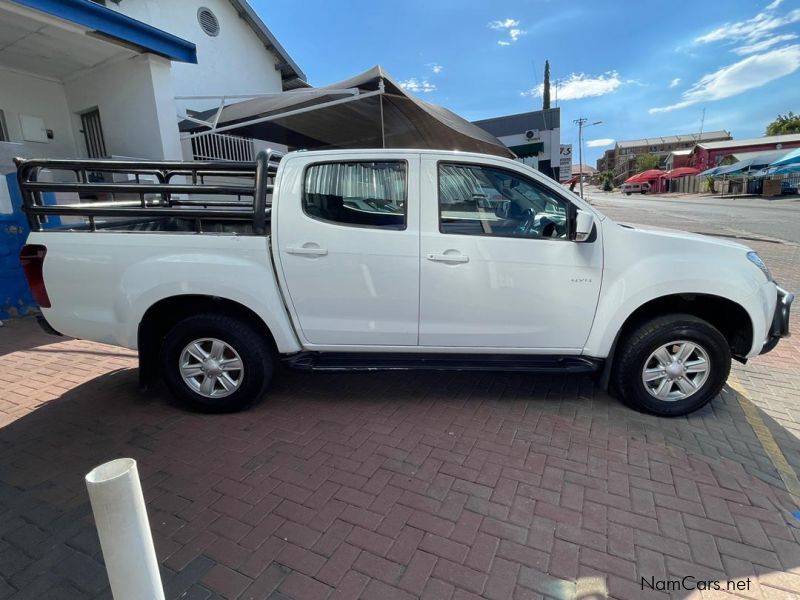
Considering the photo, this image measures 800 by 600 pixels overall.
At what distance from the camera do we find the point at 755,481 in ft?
8.98

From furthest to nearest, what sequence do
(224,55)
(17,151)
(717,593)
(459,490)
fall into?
(224,55) < (17,151) < (459,490) < (717,593)

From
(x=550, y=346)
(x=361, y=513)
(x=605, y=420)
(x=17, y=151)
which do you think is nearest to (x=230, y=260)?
(x=361, y=513)

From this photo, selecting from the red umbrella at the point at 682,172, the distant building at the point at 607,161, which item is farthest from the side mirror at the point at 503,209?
the distant building at the point at 607,161

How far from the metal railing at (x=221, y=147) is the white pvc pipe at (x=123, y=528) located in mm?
9570

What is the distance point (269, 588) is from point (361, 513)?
1.95 feet

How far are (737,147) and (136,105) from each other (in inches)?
2861

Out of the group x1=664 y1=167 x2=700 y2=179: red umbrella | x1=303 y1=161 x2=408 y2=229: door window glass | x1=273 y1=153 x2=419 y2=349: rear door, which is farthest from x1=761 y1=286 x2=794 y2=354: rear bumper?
x1=664 y1=167 x2=700 y2=179: red umbrella

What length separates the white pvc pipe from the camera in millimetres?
1335

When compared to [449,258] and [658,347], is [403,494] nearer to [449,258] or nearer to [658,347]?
[449,258]

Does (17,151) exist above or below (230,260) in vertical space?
above

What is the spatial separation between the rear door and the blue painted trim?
5.79 meters

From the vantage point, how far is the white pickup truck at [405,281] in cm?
324

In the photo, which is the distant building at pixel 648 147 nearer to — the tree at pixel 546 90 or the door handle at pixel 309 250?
the tree at pixel 546 90

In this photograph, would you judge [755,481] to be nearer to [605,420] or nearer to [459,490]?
[605,420]
